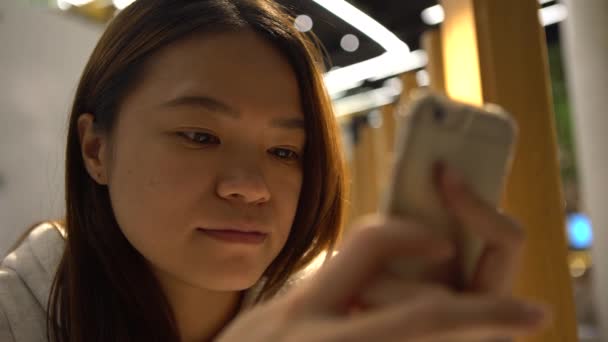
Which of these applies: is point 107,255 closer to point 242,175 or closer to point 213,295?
point 213,295

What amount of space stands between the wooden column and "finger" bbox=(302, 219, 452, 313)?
659 millimetres

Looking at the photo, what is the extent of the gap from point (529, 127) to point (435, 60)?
1139 millimetres

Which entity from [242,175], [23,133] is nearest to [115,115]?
[242,175]

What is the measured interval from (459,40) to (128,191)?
66 cm

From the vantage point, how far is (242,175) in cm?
67

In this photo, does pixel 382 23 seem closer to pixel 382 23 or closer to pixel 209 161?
pixel 382 23

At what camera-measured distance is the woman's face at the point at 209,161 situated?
26.1 inches

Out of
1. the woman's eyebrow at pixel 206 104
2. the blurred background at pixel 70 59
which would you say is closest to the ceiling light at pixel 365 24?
the blurred background at pixel 70 59

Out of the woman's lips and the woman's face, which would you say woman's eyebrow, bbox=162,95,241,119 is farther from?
the woman's lips

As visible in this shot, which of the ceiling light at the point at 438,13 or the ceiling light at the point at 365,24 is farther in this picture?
the ceiling light at the point at 438,13

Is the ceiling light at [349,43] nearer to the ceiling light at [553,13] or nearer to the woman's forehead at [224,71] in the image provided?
the woman's forehead at [224,71]

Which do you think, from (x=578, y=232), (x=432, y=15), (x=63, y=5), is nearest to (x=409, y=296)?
(x=432, y=15)

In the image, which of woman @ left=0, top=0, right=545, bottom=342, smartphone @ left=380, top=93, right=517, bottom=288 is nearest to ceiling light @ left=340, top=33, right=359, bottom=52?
woman @ left=0, top=0, right=545, bottom=342

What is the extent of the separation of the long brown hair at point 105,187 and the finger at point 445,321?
20.6 inches
